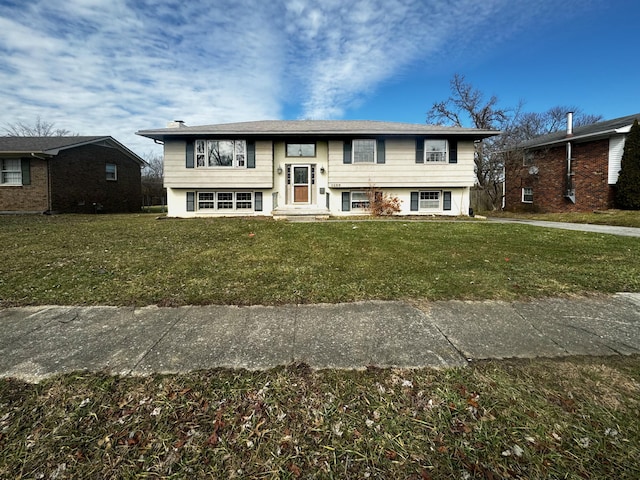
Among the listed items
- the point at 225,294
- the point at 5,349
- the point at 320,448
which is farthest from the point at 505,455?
the point at 5,349

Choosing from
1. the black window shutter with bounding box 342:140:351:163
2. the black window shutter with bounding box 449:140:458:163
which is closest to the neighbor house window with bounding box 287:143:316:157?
the black window shutter with bounding box 342:140:351:163

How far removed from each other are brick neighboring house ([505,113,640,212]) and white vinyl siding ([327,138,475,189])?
9420mm

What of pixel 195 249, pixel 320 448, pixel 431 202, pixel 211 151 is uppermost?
pixel 211 151

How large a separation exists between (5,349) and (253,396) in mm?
2508

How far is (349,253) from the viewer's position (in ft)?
21.6

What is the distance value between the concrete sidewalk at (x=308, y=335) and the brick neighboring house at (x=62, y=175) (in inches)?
671

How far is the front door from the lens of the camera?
1533 cm

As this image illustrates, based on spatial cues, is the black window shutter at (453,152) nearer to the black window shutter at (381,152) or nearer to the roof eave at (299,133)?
the roof eave at (299,133)

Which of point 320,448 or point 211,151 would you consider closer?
point 320,448

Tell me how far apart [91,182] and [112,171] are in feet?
6.97

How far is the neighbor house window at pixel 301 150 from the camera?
50.0 feet

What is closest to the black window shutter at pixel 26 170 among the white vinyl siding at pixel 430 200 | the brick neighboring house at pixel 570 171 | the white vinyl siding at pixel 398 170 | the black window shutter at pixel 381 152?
the white vinyl siding at pixel 398 170

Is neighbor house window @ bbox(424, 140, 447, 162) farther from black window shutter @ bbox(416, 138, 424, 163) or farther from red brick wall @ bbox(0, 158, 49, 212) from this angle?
red brick wall @ bbox(0, 158, 49, 212)

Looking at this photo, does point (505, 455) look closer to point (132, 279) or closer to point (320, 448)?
point (320, 448)
